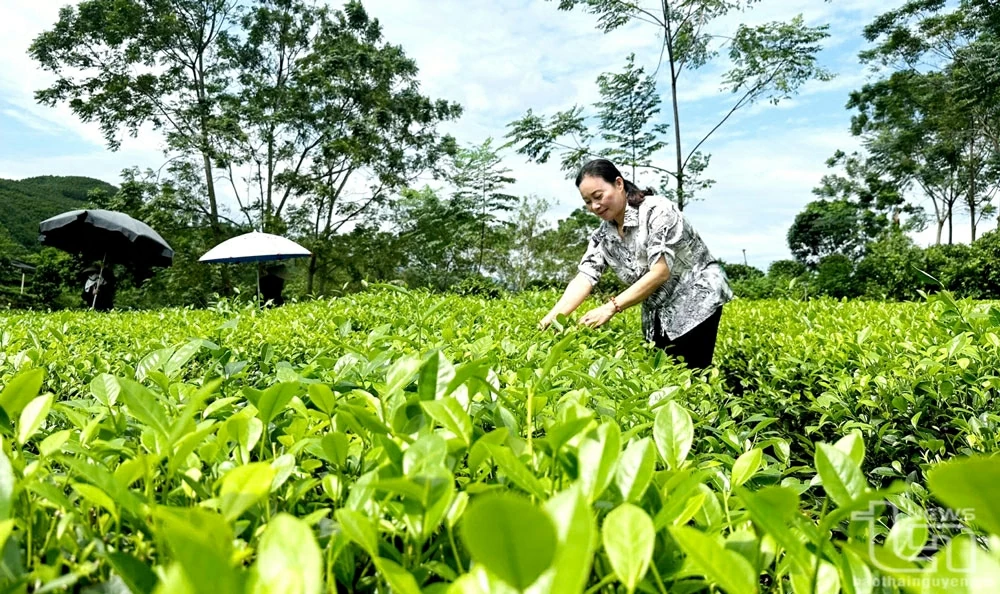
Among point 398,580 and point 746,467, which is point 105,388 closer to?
point 398,580

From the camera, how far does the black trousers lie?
333cm

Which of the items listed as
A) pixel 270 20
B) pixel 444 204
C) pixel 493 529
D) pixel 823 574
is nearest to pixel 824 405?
pixel 823 574

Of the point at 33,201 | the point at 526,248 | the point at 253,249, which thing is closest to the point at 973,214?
the point at 526,248

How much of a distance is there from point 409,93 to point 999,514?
2623cm

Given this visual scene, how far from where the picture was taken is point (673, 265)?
3.28 m

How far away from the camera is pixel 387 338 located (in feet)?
6.56

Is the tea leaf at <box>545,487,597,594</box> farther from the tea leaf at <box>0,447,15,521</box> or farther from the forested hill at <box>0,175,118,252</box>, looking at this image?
the forested hill at <box>0,175,118,252</box>

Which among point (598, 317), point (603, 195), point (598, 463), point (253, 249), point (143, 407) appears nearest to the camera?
point (598, 463)

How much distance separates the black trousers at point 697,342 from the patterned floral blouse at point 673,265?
0.05m

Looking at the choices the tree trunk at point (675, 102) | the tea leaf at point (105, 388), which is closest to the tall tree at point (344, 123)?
the tree trunk at point (675, 102)

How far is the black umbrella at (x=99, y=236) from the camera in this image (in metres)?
13.5

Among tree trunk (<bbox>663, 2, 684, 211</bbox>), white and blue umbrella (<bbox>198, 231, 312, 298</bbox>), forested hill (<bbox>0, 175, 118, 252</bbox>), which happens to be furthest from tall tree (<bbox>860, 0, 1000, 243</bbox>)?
forested hill (<bbox>0, 175, 118, 252</bbox>)

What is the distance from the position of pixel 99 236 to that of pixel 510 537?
53.6 ft

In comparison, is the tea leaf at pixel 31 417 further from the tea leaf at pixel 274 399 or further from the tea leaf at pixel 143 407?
the tea leaf at pixel 274 399
